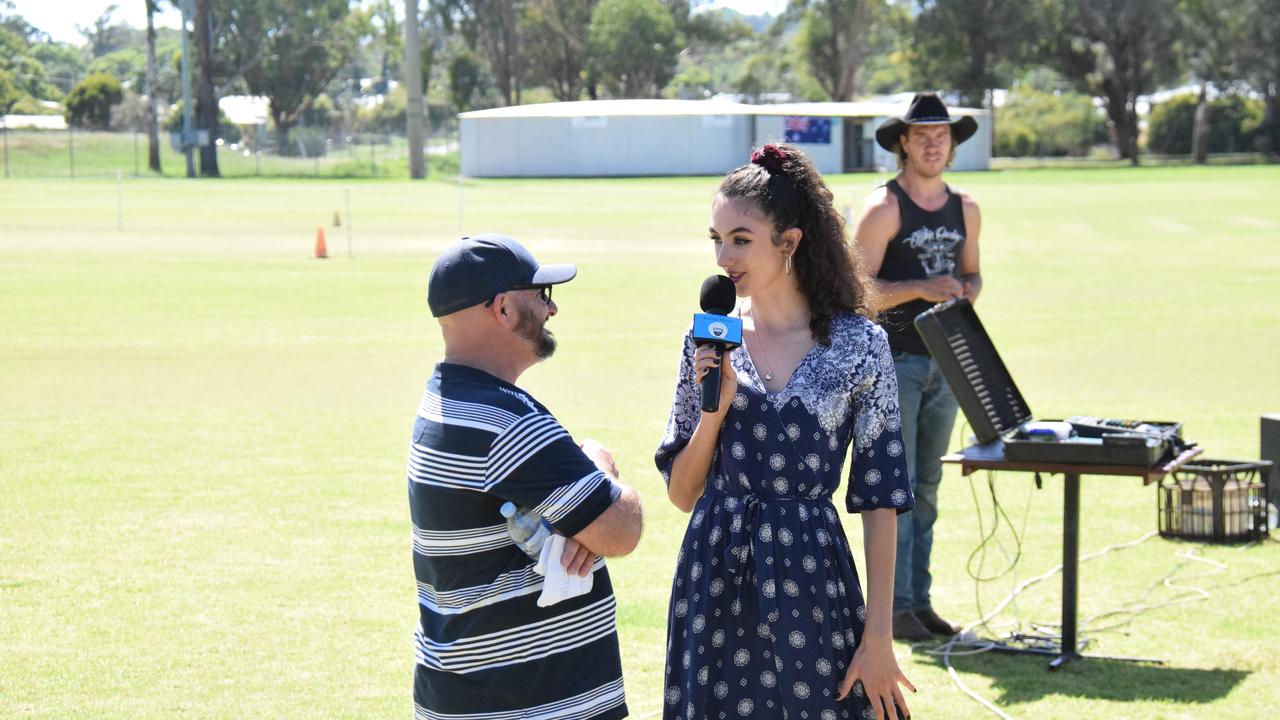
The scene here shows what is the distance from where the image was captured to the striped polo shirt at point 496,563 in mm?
3188

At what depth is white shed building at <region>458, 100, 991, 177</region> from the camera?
70688 millimetres

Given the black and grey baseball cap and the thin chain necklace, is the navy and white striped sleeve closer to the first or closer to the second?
the black and grey baseball cap

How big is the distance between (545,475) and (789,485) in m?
0.61

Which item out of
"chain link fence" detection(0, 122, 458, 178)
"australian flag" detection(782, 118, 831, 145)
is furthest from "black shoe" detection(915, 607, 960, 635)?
"australian flag" detection(782, 118, 831, 145)

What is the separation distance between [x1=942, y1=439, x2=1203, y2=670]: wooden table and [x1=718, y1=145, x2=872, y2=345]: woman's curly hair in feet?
6.93

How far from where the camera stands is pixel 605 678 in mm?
3404

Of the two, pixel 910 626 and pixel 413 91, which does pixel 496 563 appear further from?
pixel 413 91

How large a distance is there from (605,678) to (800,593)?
1.57ft

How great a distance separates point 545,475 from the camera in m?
3.17

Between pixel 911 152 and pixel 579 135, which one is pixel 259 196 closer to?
pixel 579 135

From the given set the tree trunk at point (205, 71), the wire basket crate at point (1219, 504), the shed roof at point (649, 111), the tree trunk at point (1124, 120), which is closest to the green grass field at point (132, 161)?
the tree trunk at point (205, 71)

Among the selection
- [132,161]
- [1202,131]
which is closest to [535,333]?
[132,161]

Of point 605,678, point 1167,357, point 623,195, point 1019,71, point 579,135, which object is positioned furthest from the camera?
point 1019,71

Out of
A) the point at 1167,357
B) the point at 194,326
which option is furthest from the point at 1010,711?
the point at 194,326
